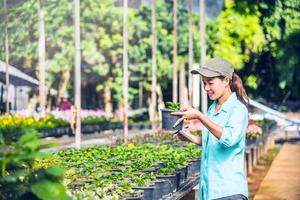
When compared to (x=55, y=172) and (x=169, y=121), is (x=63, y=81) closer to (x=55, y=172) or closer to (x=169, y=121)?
(x=169, y=121)

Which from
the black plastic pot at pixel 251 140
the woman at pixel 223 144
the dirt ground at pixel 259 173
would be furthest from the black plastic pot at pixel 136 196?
the black plastic pot at pixel 251 140

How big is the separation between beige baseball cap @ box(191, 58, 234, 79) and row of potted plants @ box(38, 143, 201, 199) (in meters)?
1.13

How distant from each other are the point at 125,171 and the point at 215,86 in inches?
126

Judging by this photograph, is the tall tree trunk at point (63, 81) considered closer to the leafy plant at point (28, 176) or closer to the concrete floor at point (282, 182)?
the concrete floor at point (282, 182)

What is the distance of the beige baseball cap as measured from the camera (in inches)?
184

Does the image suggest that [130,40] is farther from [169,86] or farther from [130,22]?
[169,86]

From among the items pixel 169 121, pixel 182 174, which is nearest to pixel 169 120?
pixel 169 121

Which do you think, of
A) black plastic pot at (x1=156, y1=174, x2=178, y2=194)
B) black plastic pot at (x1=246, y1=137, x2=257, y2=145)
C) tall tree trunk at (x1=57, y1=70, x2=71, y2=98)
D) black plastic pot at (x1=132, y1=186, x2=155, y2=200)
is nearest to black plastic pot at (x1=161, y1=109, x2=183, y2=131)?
black plastic pot at (x1=132, y1=186, x2=155, y2=200)

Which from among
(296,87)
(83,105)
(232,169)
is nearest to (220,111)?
(232,169)

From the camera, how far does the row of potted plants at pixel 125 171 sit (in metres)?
6.39

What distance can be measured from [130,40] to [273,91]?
26.4 ft

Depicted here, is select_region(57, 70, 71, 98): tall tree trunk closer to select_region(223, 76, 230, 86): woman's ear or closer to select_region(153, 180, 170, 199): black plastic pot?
select_region(153, 180, 170, 199): black plastic pot

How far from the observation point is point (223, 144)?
4.62m

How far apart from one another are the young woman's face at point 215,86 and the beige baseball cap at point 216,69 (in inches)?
1.5
